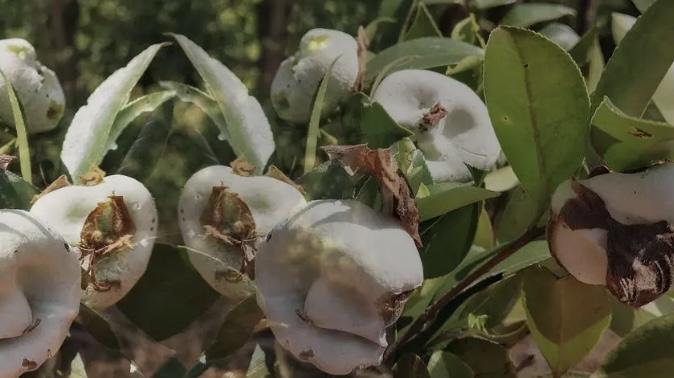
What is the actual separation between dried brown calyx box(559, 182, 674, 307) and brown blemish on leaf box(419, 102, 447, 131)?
11cm

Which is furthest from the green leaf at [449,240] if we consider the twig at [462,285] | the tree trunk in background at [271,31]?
the tree trunk in background at [271,31]

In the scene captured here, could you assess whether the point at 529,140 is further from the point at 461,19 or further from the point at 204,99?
the point at 461,19

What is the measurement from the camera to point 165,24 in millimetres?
1863

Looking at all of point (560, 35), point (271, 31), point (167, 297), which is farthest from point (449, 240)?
point (271, 31)

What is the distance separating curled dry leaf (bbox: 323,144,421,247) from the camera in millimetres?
312

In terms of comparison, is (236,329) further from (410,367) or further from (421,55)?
(421,55)

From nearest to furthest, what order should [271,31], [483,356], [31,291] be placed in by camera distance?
[31,291] < [483,356] < [271,31]

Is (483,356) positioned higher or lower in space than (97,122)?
lower

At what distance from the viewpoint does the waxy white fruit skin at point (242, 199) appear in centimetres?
35

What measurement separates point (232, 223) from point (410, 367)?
10cm

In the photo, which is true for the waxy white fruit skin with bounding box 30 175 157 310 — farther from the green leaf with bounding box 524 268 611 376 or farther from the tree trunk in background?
the tree trunk in background

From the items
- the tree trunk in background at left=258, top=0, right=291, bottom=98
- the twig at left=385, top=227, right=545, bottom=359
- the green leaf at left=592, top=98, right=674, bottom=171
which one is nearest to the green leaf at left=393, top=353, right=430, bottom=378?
the twig at left=385, top=227, right=545, bottom=359

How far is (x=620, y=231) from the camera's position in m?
0.32

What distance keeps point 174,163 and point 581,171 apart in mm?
422
